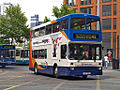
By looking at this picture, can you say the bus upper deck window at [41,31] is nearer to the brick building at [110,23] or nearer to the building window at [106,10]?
the brick building at [110,23]

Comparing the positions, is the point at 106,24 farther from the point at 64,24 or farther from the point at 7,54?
the point at 64,24

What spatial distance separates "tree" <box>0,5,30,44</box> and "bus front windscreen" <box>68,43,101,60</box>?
39.6 m

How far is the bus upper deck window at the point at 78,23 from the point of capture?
18.1 meters

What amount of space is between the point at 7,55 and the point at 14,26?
23803 mm

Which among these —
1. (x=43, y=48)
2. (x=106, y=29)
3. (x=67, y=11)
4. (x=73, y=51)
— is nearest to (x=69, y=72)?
(x=73, y=51)

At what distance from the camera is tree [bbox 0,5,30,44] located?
57.1 metres

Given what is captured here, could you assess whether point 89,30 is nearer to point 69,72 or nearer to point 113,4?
point 69,72

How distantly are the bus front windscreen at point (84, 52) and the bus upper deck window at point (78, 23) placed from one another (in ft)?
3.57

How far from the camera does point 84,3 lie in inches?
2773

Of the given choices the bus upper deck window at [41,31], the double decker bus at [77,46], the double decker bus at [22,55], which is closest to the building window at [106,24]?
the double decker bus at [22,55]

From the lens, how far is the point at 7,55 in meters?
34.8

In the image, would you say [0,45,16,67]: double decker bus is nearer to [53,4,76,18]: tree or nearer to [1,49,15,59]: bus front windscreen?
[1,49,15,59]: bus front windscreen

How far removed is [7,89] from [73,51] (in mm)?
6432

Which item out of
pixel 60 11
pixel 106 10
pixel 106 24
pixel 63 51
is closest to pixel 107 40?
pixel 106 24
